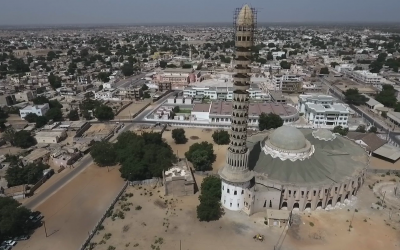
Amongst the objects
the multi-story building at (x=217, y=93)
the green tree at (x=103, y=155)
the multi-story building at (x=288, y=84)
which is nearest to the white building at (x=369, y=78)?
the multi-story building at (x=288, y=84)

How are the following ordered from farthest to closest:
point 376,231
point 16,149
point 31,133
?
point 31,133 → point 16,149 → point 376,231

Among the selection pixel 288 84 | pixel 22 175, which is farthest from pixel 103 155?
pixel 288 84

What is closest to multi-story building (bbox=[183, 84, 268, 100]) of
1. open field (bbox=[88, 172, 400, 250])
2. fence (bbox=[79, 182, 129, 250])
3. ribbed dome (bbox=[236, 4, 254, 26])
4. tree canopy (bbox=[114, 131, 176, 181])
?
tree canopy (bbox=[114, 131, 176, 181])

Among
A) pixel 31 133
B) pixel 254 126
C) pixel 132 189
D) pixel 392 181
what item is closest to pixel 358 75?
pixel 254 126

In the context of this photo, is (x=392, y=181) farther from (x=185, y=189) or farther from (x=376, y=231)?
(x=185, y=189)

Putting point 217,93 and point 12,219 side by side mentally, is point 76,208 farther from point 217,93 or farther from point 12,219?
point 217,93

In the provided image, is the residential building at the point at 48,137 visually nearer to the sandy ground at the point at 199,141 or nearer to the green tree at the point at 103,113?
the green tree at the point at 103,113

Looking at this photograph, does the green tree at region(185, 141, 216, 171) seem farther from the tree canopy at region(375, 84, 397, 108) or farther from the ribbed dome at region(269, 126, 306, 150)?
the tree canopy at region(375, 84, 397, 108)
